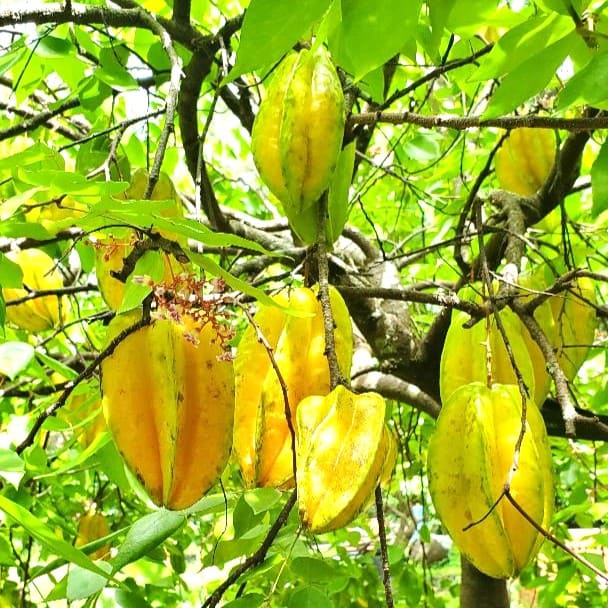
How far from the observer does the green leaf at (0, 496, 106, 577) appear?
2.21 ft

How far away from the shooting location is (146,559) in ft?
6.01

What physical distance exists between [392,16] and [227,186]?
10.2 ft

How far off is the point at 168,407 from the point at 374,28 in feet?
1.77

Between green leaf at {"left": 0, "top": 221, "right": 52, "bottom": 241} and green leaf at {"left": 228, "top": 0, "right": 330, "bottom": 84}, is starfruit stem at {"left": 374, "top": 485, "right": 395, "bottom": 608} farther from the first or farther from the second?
green leaf at {"left": 0, "top": 221, "right": 52, "bottom": 241}

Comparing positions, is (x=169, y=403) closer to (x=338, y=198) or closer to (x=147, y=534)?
(x=147, y=534)

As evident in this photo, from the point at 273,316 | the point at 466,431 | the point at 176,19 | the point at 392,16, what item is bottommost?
the point at 466,431

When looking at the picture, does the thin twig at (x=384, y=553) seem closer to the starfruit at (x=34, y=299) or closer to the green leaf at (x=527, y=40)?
the green leaf at (x=527, y=40)

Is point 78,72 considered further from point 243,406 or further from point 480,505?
point 480,505

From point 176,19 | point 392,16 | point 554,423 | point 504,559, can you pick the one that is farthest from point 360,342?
point 392,16

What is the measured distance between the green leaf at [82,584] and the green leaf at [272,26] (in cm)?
77

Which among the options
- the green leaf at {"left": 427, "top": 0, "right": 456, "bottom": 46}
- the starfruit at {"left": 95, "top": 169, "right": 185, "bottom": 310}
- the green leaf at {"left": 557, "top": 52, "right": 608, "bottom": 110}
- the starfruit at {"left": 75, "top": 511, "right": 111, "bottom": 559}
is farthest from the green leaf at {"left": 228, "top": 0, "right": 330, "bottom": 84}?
the starfruit at {"left": 75, "top": 511, "right": 111, "bottom": 559}

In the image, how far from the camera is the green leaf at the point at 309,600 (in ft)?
3.60

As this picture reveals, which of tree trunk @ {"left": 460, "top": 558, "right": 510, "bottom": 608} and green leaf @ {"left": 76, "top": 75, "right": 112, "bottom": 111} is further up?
green leaf @ {"left": 76, "top": 75, "right": 112, "bottom": 111}

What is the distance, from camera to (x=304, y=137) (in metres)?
1.10
